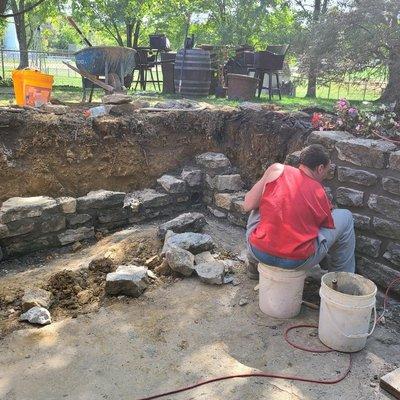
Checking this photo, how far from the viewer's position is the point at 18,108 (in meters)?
5.20

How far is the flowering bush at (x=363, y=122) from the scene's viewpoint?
395 cm

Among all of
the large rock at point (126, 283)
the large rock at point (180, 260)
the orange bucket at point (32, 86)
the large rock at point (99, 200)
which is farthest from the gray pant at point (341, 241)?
the orange bucket at point (32, 86)

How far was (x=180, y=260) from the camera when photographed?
396 cm

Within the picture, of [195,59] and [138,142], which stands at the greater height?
[195,59]

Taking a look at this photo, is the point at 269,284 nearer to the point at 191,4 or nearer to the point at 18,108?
the point at 18,108

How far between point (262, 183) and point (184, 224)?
5.16 ft

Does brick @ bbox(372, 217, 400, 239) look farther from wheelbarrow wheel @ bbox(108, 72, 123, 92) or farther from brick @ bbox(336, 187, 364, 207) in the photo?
wheelbarrow wheel @ bbox(108, 72, 123, 92)

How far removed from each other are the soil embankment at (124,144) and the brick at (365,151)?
110 centimetres

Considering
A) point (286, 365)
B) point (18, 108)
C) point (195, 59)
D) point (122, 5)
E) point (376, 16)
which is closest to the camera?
point (286, 365)

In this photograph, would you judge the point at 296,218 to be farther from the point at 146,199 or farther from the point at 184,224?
the point at 146,199

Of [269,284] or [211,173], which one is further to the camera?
[211,173]

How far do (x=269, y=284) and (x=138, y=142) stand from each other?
3.00 meters

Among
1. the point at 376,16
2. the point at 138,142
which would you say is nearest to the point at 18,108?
the point at 138,142

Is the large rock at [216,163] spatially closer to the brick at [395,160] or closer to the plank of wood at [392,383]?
the brick at [395,160]
